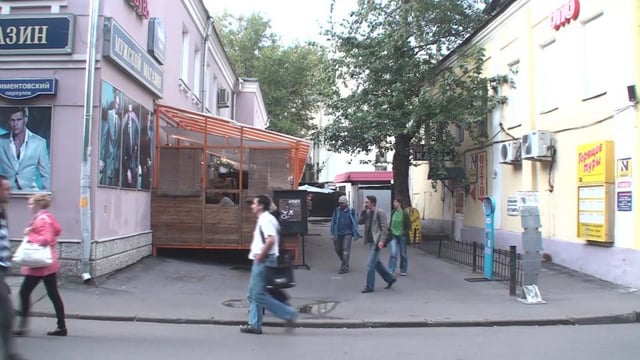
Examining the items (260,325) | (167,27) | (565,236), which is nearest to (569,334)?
(260,325)

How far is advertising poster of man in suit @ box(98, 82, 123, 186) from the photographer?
1046 cm

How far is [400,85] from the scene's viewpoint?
1800 centimetres

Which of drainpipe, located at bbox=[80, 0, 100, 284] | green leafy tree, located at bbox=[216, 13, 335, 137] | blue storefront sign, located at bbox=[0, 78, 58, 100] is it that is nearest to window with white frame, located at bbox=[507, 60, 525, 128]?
drainpipe, located at bbox=[80, 0, 100, 284]

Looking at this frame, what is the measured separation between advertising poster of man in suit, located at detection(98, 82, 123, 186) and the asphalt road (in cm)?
367

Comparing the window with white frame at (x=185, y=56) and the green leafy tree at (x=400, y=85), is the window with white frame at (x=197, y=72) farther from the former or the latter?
the green leafy tree at (x=400, y=85)

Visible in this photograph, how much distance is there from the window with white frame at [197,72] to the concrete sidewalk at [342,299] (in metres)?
7.24

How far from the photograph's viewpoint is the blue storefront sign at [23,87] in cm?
1018

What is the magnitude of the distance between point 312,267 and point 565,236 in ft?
19.5

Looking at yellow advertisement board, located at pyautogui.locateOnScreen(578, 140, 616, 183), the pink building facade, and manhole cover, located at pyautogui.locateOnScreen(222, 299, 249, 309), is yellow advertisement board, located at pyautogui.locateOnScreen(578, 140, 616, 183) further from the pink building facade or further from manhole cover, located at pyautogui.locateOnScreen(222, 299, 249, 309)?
the pink building facade

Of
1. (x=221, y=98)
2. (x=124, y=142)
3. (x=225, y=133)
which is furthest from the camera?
(x=221, y=98)

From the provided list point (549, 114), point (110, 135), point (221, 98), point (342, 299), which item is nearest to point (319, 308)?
point (342, 299)

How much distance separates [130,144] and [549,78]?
10.2 m

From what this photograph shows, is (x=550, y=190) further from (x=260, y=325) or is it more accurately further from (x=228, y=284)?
(x=260, y=325)

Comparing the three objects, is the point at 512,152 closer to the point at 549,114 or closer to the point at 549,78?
the point at 549,114
